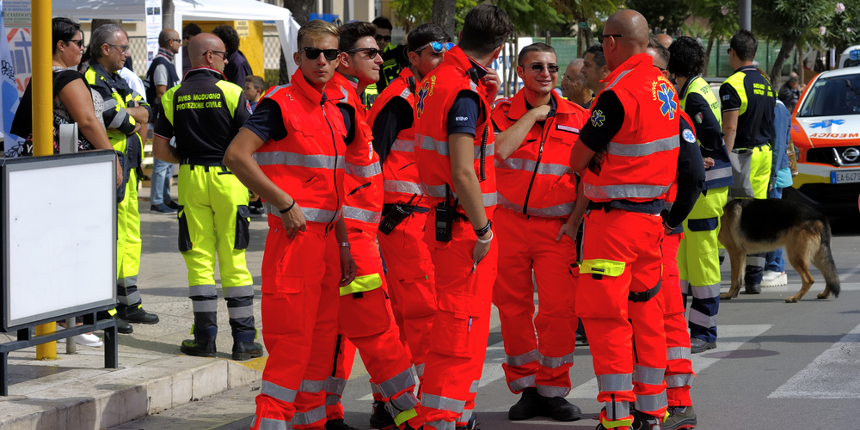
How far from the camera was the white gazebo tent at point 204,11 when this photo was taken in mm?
14941

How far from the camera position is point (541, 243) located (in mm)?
5188

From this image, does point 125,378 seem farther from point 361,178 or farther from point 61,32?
point 61,32

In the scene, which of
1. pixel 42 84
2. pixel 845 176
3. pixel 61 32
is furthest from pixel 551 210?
pixel 845 176

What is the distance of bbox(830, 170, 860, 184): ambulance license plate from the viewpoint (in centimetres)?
1198

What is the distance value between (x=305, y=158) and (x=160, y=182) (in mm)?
10035

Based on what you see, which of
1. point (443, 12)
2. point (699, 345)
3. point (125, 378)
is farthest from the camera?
point (443, 12)

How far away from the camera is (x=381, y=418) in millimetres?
5246

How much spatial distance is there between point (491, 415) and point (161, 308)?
349cm

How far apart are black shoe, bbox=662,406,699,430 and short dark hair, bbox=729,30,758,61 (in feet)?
13.6

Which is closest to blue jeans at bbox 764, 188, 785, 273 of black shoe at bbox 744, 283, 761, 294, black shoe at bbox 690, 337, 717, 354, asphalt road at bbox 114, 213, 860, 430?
black shoe at bbox 744, 283, 761, 294

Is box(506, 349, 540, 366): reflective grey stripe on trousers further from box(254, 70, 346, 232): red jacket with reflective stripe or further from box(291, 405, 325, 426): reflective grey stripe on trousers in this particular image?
box(254, 70, 346, 232): red jacket with reflective stripe

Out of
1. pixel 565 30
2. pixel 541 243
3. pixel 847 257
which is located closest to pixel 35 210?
pixel 541 243

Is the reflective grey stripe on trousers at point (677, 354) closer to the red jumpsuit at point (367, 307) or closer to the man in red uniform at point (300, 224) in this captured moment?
the red jumpsuit at point (367, 307)

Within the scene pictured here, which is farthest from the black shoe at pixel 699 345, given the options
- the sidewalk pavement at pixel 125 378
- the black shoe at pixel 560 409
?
the sidewalk pavement at pixel 125 378
